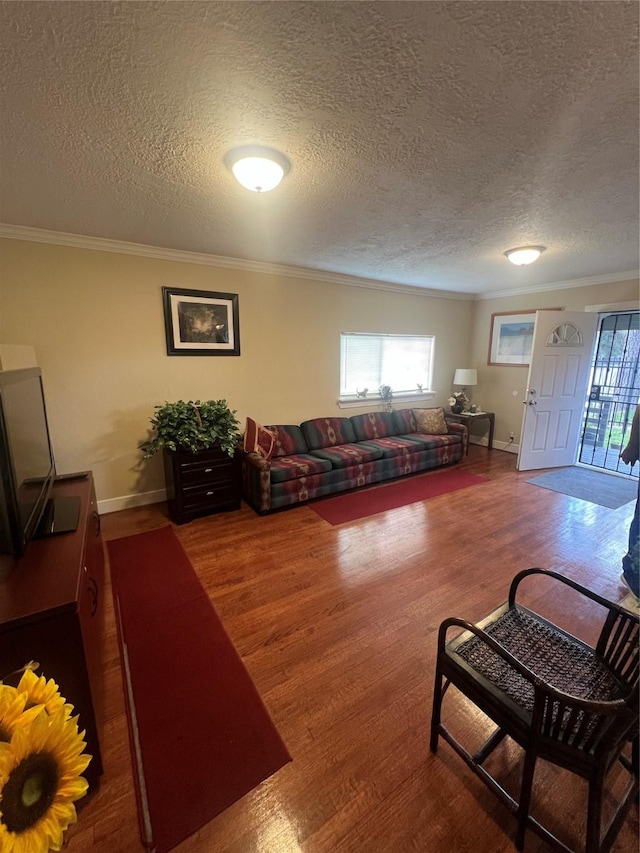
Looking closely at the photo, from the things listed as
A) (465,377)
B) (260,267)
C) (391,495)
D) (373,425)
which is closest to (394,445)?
(373,425)

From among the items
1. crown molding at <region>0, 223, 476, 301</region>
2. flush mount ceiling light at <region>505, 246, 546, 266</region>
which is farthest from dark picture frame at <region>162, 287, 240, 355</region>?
flush mount ceiling light at <region>505, 246, 546, 266</region>

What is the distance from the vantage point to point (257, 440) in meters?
3.44

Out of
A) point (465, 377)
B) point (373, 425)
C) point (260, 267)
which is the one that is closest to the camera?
point (260, 267)

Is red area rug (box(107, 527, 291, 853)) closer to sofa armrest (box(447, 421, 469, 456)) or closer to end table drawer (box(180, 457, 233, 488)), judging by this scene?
end table drawer (box(180, 457, 233, 488))

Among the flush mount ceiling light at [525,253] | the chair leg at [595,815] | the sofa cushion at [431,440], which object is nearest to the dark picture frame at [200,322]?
the sofa cushion at [431,440]

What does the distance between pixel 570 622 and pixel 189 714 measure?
6.93 feet

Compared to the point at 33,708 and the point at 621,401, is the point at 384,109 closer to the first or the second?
the point at 33,708

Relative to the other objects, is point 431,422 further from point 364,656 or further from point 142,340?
point 142,340

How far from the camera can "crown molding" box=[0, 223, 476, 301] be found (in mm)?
2627

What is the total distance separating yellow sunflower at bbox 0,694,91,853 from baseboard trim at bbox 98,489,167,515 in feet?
10.5

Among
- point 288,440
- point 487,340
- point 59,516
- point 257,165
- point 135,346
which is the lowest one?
point 288,440

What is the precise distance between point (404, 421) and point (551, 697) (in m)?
4.02

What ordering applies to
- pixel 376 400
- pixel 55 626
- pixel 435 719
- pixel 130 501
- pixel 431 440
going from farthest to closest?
pixel 376 400
pixel 431 440
pixel 130 501
pixel 435 719
pixel 55 626

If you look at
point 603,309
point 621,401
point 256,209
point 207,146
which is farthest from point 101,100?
point 621,401
